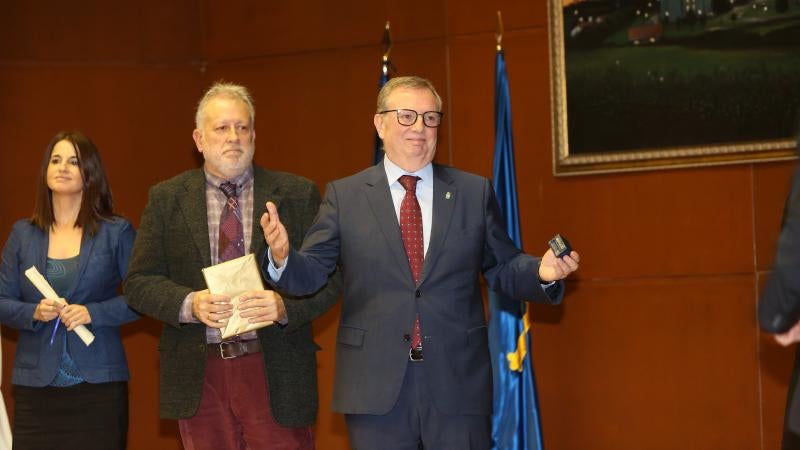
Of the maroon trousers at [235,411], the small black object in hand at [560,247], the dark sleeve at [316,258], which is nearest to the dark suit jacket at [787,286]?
the small black object in hand at [560,247]

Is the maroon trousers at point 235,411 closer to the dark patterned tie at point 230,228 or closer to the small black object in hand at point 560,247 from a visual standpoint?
the dark patterned tie at point 230,228

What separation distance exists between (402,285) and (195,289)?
0.92 meters

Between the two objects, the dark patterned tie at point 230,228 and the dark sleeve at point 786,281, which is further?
the dark patterned tie at point 230,228

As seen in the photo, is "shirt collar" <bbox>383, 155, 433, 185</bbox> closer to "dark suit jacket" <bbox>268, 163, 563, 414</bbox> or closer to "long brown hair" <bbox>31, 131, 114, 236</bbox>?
"dark suit jacket" <bbox>268, 163, 563, 414</bbox>

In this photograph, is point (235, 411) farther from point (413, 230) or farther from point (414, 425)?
point (413, 230)

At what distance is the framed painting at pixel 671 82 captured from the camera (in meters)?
4.91

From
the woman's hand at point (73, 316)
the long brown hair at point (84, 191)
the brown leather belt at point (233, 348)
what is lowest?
the brown leather belt at point (233, 348)

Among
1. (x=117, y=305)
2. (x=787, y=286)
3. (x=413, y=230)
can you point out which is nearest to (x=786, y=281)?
(x=787, y=286)

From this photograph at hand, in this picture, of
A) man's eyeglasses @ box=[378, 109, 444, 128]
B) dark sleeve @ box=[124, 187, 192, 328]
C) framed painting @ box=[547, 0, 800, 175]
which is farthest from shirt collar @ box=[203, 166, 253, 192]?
framed painting @ box=[547, 0, 800, 175]

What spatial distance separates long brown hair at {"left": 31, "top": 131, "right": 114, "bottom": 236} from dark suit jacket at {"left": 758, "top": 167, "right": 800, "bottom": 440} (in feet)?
9.64

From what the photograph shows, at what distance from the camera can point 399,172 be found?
3.45 m

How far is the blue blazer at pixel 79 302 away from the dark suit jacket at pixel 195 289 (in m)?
0.46

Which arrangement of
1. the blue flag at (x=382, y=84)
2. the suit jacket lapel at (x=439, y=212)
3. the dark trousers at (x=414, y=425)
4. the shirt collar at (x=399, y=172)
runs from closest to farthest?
the dark trousers at (x=414, y=425)
the suit jacket lapel at (x=439, y=212)
the shirt collar at (x=399, y=172)
the blue flag at (x=382, y=84)

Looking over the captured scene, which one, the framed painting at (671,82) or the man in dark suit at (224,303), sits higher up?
the framed painting at (671,82)
